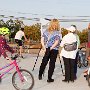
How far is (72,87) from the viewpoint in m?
9.18

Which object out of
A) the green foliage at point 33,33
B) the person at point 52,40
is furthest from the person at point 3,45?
the green foliage at point 33,33

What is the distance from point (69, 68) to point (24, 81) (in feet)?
7.57

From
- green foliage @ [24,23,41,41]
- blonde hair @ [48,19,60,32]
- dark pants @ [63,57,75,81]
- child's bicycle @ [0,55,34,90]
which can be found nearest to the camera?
child's bicycle @ [0,55,34,90]

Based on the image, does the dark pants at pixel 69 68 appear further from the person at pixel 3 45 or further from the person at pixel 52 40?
the person at pixel 3 45

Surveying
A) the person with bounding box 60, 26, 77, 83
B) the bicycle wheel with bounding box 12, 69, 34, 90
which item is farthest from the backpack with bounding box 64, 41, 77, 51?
the bicycle wheel with bounding box 12, 69, 34, 90

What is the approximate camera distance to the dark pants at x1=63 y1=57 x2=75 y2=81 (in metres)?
10.1

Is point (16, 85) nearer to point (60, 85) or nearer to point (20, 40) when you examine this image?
point (60, 85)

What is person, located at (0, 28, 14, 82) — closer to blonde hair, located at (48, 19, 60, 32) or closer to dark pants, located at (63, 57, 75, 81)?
blonde hair, located at (48, 19, 60, 32)

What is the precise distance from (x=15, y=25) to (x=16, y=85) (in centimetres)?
7860

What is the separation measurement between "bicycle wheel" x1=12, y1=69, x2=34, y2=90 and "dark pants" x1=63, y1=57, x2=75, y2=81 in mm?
2114

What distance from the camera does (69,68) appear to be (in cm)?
1014

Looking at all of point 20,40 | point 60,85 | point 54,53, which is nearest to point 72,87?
point 60,85

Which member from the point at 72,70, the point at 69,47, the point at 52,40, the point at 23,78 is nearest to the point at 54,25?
the point at 52,40

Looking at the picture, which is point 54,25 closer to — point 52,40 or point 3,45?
point 52,40
